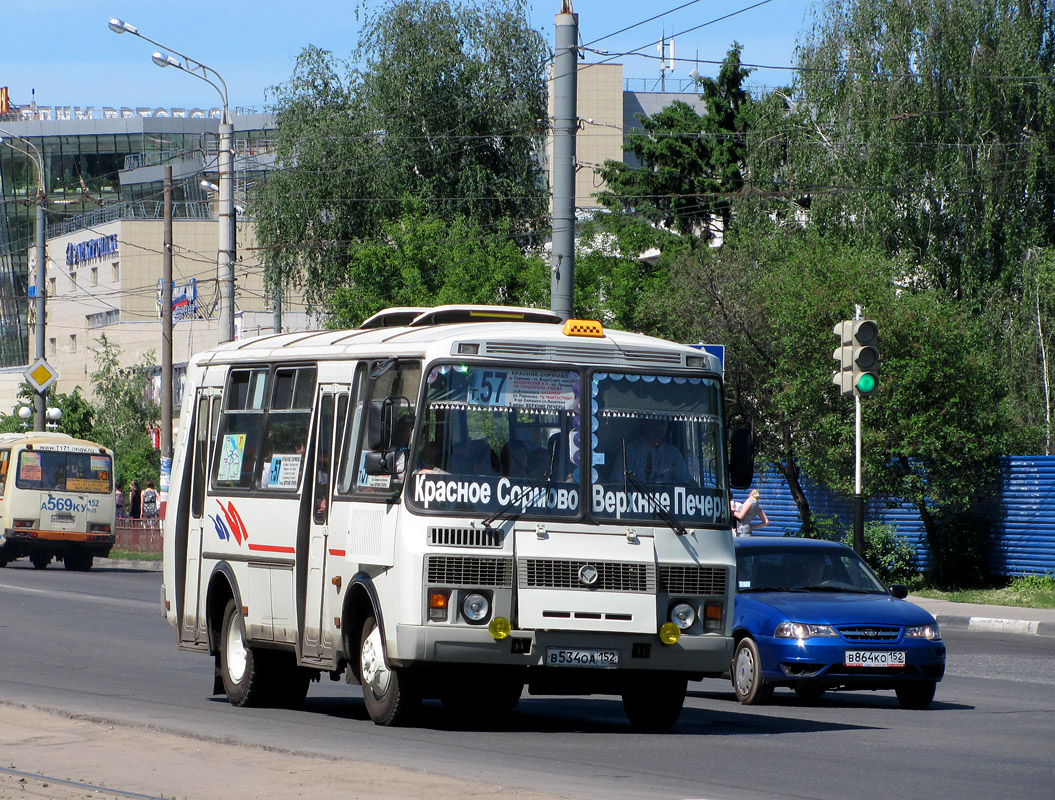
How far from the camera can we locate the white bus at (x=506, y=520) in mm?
11008

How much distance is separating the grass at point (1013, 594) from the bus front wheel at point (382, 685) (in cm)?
1687

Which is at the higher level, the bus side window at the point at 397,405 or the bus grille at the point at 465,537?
the bus side window at the point at 397,405

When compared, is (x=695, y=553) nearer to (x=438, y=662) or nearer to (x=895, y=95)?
(x=438, y=662)

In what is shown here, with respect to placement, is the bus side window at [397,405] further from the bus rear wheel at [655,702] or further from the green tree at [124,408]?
the green tree at [124,408]

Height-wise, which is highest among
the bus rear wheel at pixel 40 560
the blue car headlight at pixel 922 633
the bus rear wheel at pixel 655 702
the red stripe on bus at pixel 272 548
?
the red stripe on bus at pixel 272 548

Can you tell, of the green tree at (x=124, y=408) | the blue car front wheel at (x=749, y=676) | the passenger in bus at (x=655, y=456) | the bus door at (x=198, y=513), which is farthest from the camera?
the green tree at (x=124, y=408)

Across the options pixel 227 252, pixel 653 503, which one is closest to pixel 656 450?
pixel 653 503

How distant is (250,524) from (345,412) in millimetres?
1540

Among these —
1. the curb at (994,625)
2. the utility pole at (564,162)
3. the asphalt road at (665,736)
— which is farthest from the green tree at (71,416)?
the asphalt road at (665,736)

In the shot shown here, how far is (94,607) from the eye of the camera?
25.5 m

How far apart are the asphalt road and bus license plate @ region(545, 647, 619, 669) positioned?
510 millimetres

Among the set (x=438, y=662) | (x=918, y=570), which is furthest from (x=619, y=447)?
(x=918, y=570)

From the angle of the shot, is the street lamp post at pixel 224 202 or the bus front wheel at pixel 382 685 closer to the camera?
the bus front wheel at pixel 382 685

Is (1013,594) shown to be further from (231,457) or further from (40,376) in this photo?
(40,376)
